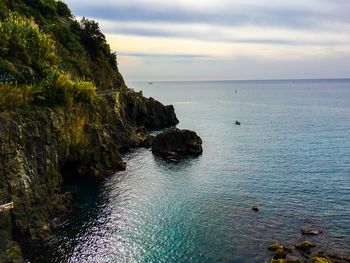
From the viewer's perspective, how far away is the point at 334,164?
274 feet

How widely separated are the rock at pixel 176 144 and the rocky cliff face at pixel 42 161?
1771 cm

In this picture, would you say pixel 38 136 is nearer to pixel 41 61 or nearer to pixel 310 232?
pixel 41 61

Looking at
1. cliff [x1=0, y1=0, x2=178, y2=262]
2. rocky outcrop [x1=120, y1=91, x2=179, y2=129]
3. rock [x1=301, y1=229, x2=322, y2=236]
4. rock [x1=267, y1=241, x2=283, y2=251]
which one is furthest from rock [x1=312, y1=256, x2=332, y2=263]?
rocky outcrop [x1=120, y1=91, x2=179, y2=129]

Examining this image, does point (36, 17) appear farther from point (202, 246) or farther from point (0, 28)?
point (202, 246)

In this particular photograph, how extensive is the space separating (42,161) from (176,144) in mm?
47029

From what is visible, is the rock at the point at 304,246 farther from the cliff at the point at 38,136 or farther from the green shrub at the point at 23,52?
the green shrub at the point at 23,52

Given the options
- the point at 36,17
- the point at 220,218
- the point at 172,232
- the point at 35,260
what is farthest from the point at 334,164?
the point at 36,17

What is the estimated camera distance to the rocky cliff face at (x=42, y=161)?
45.9 meters

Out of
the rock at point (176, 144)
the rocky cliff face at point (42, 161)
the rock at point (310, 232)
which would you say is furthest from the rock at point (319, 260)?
the rock at point (176, 144)

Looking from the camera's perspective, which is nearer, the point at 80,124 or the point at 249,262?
the point at 249,262

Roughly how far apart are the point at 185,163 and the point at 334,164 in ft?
109

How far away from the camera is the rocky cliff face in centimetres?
4594

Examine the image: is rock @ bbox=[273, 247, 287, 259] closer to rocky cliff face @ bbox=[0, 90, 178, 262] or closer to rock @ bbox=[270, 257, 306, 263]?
rock @ bbox=[270, 257, 306, 263]

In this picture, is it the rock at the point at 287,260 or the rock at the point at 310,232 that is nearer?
the rock at the point at 287,260
